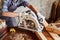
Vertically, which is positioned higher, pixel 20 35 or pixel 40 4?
pixel 40 4

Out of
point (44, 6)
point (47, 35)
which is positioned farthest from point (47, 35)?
point (44, 6)

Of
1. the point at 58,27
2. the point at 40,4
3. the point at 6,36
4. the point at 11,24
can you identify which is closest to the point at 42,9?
the point at 40,4

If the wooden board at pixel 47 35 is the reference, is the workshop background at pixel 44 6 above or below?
above

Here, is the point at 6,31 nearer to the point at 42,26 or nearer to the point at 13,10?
the point at 13,10

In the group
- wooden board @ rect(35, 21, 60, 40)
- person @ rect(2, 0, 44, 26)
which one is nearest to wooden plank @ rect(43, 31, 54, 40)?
wooden board @ rect(35, 21, 60, 40)

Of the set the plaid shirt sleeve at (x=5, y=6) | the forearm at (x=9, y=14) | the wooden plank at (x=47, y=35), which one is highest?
the plaid shirt sleeve at (x=5, y=6)

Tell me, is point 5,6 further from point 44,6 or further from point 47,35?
point 44,6

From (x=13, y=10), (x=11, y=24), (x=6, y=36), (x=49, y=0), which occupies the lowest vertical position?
(x=6, y=36)

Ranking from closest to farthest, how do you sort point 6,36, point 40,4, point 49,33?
point 6,36
point 49,33
point 40,4

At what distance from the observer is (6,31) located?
149cm

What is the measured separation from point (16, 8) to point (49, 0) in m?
0.59

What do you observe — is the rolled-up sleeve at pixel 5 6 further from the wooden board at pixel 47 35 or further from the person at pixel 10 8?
the wooden board at pixel 47 35

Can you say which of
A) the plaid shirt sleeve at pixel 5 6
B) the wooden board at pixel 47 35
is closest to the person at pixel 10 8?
the plaid shirt sleeve at pixel 5 6

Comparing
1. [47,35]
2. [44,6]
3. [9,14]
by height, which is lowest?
[47,35]
